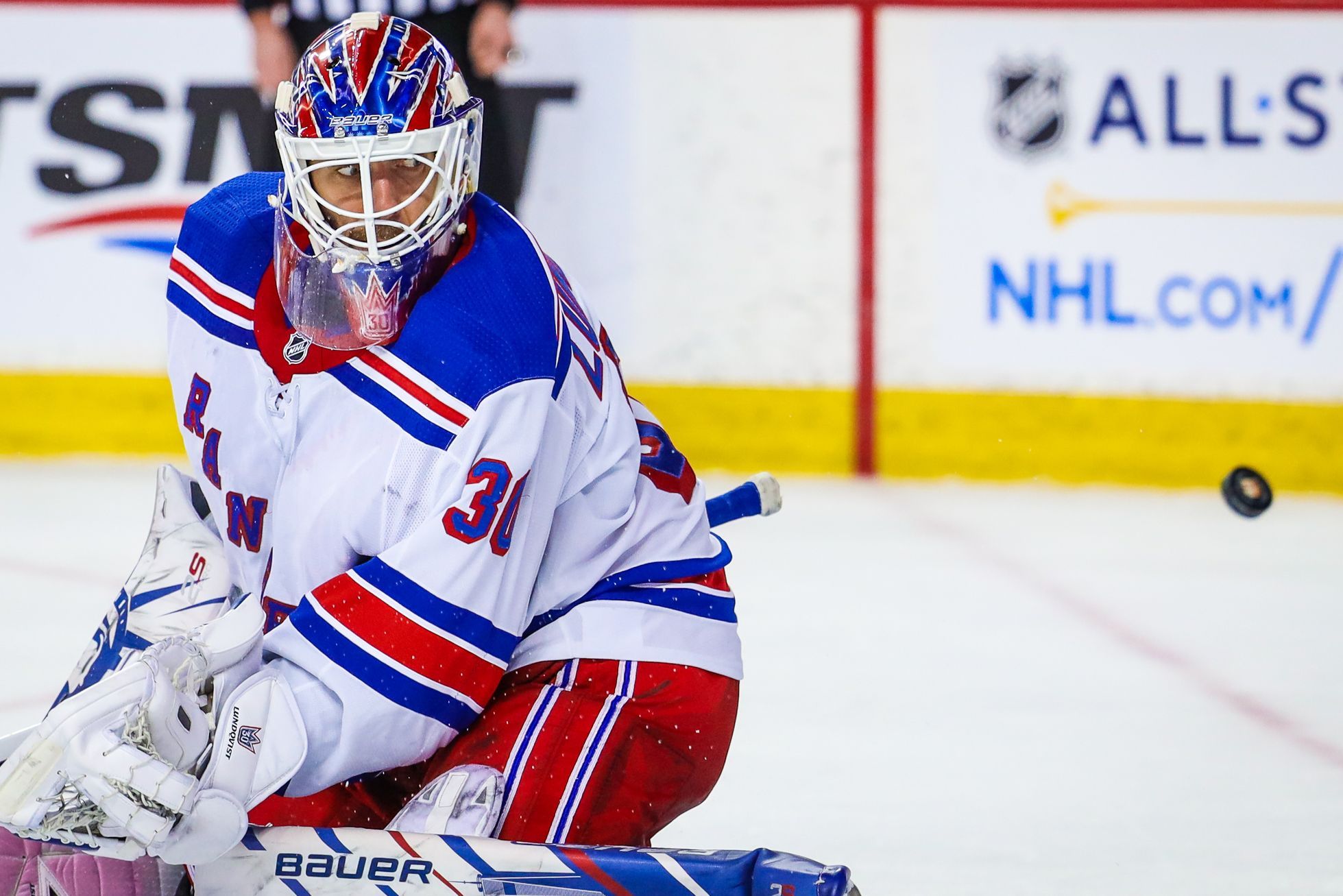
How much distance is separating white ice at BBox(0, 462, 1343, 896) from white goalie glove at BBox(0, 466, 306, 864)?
2.76 ft

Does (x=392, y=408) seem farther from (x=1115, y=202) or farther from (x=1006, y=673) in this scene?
(x=1115, y=202)

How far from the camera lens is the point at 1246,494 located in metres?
3.78

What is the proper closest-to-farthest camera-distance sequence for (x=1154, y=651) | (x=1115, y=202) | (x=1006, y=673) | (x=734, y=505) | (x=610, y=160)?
(x=734, y=505) < (x=1006, y=673) < (x=1154, y=651) < (x=1115, y=202) < (x=610, y=160)

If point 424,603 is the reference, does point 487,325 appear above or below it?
above

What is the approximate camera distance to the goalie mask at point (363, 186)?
169cm

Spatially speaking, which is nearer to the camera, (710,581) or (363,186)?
(363,186)

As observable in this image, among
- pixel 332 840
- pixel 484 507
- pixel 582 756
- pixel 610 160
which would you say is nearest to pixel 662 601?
pixel 582 756

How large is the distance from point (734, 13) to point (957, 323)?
1.03 metres

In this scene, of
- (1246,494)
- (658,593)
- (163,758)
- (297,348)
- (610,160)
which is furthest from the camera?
(610,160)

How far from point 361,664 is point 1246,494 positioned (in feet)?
8.58

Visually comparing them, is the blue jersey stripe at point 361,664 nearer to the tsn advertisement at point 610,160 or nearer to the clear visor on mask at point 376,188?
the clear visor on mask at point 376,188

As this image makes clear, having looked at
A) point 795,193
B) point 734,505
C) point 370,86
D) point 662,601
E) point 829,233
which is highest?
point 795,193

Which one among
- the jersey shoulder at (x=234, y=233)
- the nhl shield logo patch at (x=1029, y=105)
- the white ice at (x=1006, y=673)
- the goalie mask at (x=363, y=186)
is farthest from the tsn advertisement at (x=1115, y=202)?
the goalie mask at (x=363, y=186)

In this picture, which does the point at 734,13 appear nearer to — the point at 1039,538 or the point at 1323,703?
the point at 1039,538
